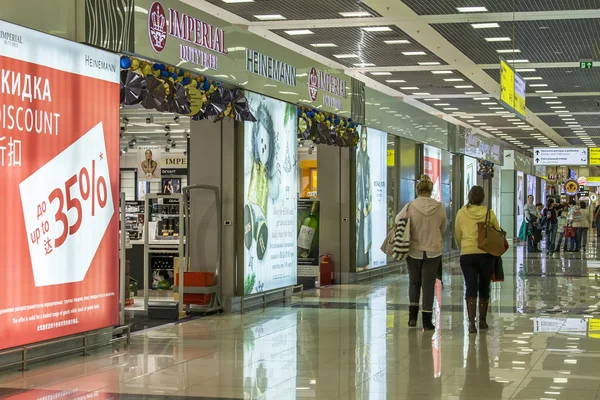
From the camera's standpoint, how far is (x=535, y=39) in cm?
1628

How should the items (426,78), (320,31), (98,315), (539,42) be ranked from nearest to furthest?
(98,315), (320,31), (539,42), (426,78)

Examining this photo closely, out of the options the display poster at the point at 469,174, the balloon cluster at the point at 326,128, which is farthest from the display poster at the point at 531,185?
the balloon cluster at the point at 326,128

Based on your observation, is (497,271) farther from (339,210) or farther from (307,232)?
(339,210)

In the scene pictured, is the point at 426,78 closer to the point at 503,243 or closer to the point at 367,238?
the point at 367,238

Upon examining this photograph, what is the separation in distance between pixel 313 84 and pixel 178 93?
4305 millimetres

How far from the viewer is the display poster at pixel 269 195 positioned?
442 inches

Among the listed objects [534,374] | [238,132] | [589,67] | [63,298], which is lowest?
[534,374]

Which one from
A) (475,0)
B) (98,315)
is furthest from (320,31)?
(98,315)

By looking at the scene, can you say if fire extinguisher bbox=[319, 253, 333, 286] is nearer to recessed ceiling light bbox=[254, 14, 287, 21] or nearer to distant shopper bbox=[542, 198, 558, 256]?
recessed ceiling light bbox=[254, 14, 287, 21]

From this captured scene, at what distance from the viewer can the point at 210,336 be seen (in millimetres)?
8859

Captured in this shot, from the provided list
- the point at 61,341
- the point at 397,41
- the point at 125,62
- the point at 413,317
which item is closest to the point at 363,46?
the point at 397,41

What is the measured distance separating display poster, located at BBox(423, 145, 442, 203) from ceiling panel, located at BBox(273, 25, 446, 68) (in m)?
2.97

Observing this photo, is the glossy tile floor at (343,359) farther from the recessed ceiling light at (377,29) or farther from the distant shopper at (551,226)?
the distant shopper at (551,226)

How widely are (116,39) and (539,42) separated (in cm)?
1044
